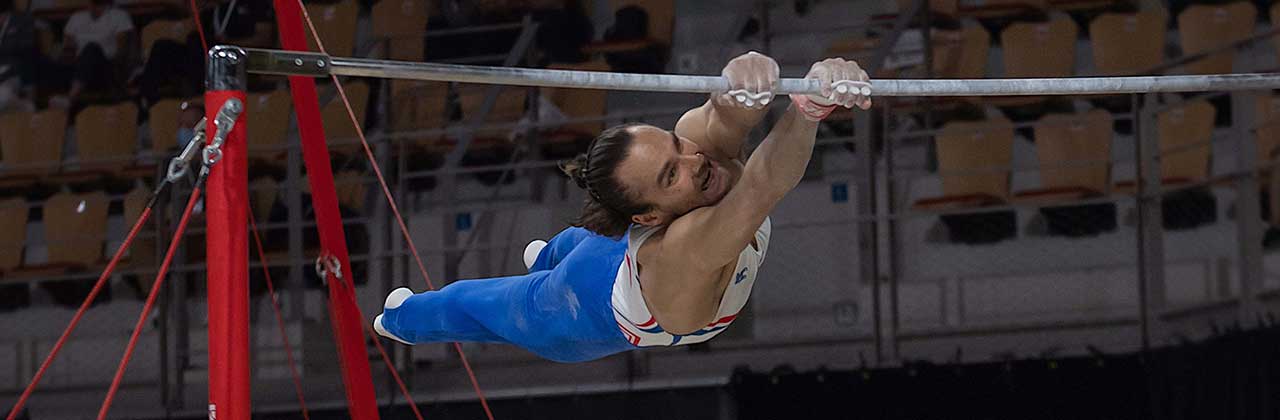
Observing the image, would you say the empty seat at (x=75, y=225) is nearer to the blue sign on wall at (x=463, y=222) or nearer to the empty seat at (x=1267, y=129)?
the blue sign on wall at (x=463, y=222)

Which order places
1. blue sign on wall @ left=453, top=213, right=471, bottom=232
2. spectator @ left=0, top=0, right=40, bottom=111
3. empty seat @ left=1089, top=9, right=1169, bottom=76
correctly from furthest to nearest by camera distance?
1. spectator @ left=0, top=0, right=40, bottom=111
2. blue sign on wall @ left=453, top=213, right=471, bottom=232
3. empty seat @ left=1089, top=9, right=1169, bottom=76

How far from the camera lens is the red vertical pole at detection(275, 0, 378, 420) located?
3.71 meters

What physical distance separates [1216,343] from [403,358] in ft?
9.58

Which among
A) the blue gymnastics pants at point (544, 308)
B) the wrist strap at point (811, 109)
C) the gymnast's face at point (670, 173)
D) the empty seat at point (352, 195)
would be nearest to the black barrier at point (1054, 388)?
the empty seat at point (352, 195)

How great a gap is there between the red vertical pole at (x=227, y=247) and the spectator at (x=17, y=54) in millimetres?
5715

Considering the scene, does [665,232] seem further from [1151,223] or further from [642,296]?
[1151,223]

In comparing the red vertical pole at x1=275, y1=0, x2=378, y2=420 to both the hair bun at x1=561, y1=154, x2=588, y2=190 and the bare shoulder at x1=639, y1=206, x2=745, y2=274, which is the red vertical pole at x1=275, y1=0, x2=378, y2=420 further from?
the bare shoulder at x1=639, y1=206, x2=745, y2=274

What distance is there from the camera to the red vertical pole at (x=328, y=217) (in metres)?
3.71

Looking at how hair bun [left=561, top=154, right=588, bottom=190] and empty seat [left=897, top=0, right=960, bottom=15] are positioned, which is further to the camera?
empty seat [left=897, top=0, right=960, bottom=15]

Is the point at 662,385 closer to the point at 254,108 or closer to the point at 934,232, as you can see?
the point at 934,232

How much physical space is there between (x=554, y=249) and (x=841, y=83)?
1124mm

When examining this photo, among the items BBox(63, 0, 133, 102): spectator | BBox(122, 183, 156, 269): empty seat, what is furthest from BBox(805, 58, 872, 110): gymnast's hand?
BBox(63, 0, 133, 102): spectator

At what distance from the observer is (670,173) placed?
97.7 inches

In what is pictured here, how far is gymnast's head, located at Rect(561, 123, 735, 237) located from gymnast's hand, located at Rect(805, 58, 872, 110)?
0.83ft
